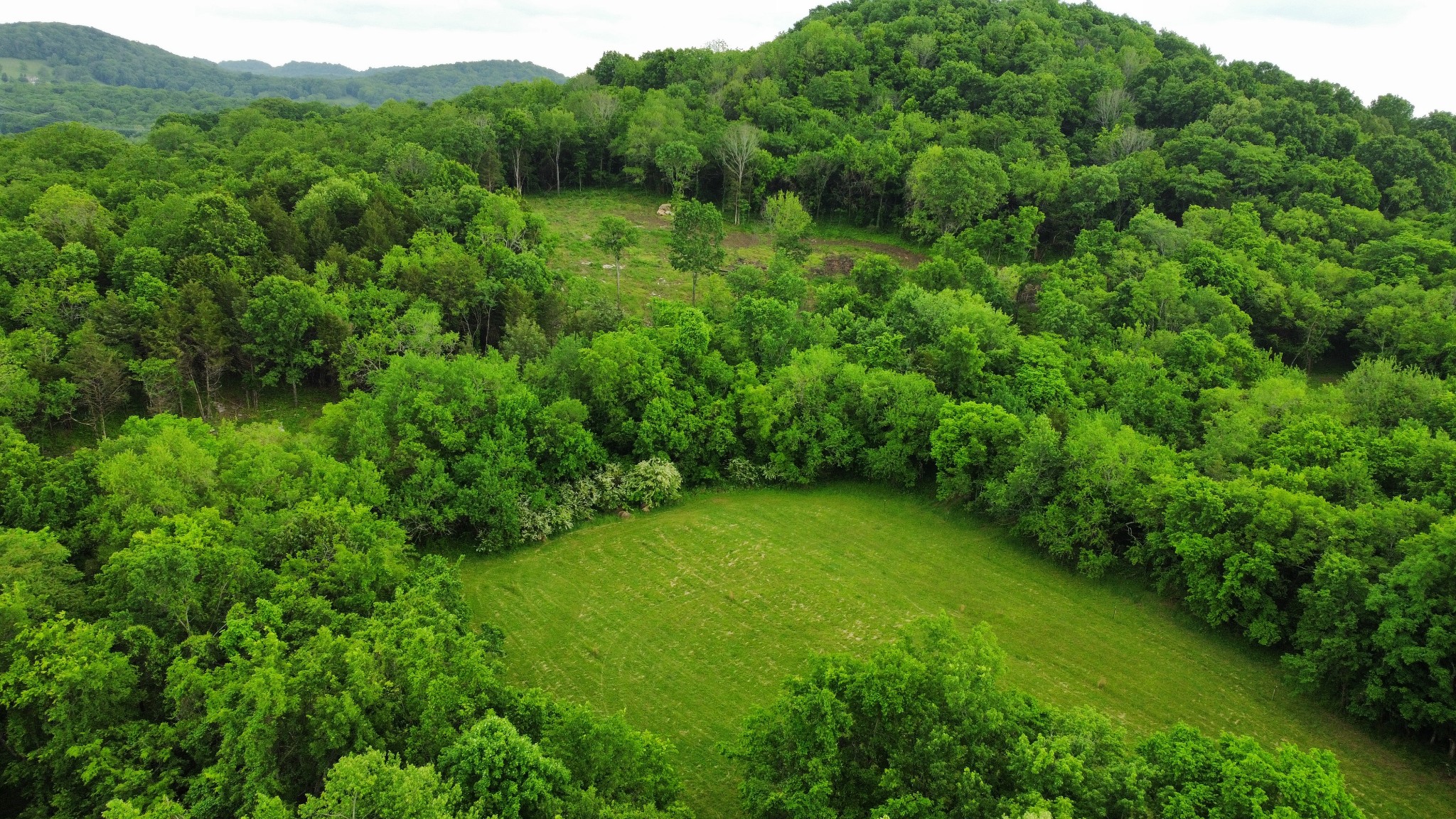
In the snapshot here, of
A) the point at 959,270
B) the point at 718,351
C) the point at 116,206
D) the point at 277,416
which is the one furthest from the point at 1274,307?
the point at 116,206

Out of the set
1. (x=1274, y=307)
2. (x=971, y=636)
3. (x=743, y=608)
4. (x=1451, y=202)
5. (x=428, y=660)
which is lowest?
(x=743, y=608)

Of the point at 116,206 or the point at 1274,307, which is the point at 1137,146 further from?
the point at 116,206

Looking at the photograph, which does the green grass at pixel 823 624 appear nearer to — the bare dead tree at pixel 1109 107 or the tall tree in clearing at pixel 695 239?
the tall tree in clearing at pixel 695 239

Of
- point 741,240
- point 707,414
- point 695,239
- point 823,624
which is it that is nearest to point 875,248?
point 741,240

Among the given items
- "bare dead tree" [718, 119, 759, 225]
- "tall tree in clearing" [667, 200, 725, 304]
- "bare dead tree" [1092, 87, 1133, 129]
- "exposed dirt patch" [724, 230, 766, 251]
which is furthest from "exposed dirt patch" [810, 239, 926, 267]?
"bare dead tree" [1092, 87, 1133, 129]

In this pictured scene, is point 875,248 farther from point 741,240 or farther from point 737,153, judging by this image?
point 737,153

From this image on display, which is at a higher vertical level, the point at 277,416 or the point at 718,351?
the point at 718,351

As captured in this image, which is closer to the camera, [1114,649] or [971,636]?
[971,636]
